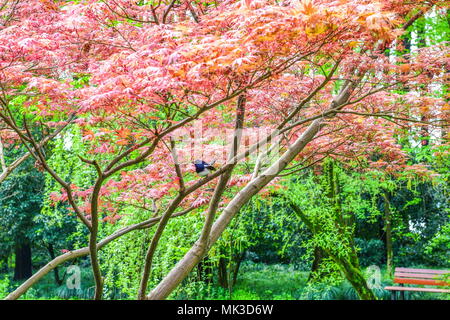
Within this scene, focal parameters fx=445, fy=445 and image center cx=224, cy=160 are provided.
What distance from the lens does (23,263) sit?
1110cm

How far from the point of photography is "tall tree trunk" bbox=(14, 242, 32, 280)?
36.2ft

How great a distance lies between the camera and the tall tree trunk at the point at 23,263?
11039 mm

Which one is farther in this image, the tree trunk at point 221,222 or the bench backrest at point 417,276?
the bench backrest at point 417,276

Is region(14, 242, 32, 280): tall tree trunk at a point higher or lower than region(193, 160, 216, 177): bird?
lower

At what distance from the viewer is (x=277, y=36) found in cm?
218

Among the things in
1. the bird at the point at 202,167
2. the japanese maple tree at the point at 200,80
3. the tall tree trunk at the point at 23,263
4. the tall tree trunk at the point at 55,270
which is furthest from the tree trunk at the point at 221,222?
the tall tree trunk at the point at 23,263

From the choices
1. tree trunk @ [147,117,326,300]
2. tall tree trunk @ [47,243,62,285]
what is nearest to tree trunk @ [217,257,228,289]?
tall tree trunk @ [47,243,62,285]

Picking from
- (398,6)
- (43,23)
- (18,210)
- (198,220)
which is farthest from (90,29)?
(18,210)

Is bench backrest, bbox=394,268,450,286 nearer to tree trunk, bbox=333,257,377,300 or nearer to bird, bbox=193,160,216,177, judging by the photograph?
tree trunk, bbox=333,257,377,300

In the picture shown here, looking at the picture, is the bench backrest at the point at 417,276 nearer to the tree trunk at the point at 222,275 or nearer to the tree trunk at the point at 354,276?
the tree trunk at the point at 354,276

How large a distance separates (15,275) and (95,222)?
32.0 ft

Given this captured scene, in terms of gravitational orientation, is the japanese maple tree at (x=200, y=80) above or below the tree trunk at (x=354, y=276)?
above

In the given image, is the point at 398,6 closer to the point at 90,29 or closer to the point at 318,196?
the point at 90,29

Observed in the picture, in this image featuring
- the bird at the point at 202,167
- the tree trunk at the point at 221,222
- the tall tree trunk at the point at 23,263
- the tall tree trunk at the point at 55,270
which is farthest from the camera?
the tall tree trunk at the point at 23,263
